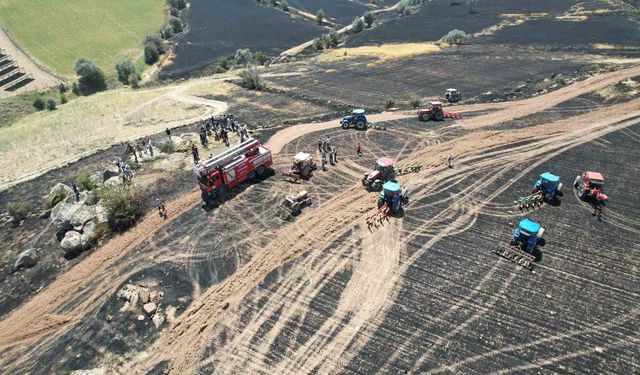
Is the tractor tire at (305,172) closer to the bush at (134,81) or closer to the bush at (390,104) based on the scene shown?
the bush at (390,104)

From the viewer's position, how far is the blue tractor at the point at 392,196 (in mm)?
25266

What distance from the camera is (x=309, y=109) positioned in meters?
46.2

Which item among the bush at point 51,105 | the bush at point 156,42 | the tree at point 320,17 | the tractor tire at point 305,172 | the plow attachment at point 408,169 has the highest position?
the tree at point 320,17

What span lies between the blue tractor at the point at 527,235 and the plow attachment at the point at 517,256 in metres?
0.34

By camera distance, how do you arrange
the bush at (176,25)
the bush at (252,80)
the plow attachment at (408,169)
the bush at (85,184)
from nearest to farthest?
the plow attachment at (408,169)
the bush at (85,184)
the bush at (252,80)
the bush at (176,25)

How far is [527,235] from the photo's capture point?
21.5m

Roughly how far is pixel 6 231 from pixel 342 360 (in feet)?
87.0

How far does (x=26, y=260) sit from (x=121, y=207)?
20.1 feet

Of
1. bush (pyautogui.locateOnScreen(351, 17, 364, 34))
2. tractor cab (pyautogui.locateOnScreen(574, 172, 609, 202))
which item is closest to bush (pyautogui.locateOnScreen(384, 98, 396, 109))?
tractor cab (pyautogui.locateOnScreen(574, 172, 609, 202))

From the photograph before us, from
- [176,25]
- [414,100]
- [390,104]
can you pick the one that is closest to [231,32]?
[176,25]

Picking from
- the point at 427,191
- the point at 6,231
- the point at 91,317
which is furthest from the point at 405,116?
the point at 6,231

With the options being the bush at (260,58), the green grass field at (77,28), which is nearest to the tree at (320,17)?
the bush at (260,58)

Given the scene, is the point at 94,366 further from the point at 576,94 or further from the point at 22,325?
the point at 576,94

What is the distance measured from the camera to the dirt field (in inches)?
A: 701
